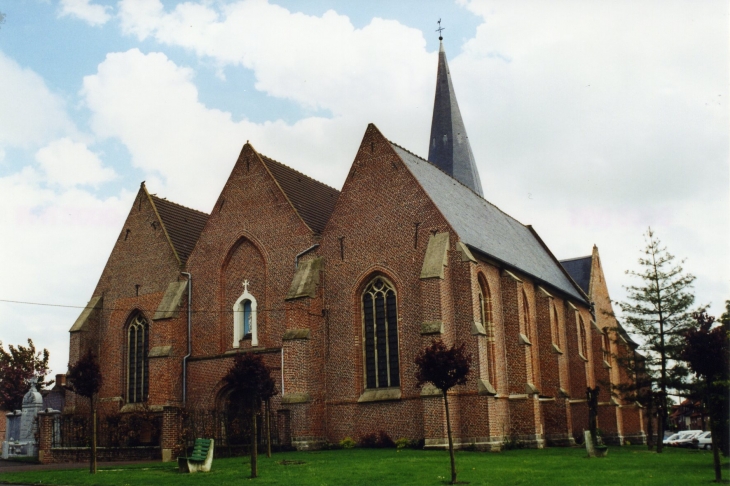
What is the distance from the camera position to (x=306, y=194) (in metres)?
35.3

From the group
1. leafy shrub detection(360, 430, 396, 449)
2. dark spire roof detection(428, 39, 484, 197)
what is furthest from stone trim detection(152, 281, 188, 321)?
dark spire roof detection(428, 39, 484, 197)

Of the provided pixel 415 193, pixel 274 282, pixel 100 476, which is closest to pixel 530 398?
pixel 415 193

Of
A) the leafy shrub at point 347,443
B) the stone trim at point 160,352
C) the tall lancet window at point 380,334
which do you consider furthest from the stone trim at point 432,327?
the stone trim at point 160,352

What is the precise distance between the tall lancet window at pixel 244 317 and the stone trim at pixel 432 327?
8973 millimetres

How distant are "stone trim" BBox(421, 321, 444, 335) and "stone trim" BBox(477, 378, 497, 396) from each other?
2.38 metres

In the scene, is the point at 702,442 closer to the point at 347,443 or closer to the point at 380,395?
the point at 380,395

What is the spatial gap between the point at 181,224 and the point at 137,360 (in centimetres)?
714

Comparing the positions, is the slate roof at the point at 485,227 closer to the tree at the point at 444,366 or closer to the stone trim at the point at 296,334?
the stone trim at the point at 296,334

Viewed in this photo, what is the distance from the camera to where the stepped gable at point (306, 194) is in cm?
3275

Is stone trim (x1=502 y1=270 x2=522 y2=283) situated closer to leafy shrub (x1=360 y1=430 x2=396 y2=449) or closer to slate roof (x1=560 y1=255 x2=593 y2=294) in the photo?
leafy shrub (x1=360 y1=430 x2=396 y2=449)

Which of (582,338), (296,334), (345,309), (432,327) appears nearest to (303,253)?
(345,309)

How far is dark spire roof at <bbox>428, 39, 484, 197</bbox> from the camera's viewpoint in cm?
4909

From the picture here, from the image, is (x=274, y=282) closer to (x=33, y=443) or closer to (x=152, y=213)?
(x=152, y=213)

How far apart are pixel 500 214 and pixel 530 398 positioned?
1647cm
